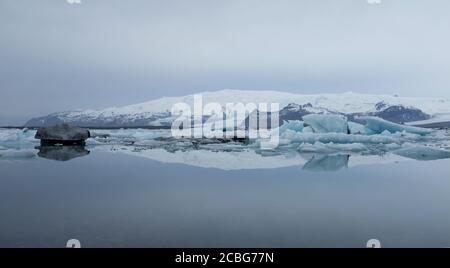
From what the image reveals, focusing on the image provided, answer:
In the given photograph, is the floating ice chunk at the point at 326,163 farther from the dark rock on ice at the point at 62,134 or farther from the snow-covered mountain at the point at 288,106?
the dark rock on ice at the point at 62,134

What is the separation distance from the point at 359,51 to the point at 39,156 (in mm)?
1956

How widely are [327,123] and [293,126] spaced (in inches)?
8.7

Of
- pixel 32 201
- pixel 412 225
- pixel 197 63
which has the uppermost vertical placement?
pixel 197 63

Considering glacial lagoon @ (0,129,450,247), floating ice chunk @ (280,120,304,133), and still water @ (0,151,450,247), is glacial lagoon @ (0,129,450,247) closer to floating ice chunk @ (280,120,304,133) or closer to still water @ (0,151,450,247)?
still water @ (0,151,450,247)

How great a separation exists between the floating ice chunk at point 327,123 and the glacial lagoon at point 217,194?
10cm

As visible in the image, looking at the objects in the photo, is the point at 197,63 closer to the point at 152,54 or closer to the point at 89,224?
the point at 152,54

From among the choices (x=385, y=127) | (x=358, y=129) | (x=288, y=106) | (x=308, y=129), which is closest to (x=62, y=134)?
(x=288, y=106)

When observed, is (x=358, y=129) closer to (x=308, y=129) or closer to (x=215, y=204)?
(x=308, y=129)

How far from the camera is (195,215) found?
198 cm

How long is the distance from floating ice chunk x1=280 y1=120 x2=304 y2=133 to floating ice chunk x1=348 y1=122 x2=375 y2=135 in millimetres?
313

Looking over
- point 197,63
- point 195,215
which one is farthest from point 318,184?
point 197,63

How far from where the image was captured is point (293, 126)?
221 centimetres
